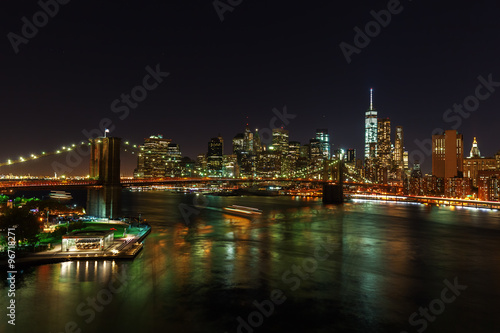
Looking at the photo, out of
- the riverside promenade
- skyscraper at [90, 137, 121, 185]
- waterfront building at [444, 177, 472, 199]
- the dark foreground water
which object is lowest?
the dark foreground water

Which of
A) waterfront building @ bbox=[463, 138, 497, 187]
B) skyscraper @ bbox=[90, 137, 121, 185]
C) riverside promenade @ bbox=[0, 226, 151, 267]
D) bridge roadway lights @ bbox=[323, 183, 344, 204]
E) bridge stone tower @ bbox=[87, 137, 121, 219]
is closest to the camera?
riverside promenade @ bbox=[0, 226, 151, 267]

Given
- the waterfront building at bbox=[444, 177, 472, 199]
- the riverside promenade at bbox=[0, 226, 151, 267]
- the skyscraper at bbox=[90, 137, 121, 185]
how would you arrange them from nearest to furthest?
the riverside promenade at bbox=[0, 226, 151, 267] → the skyscraper at bbox=[90, 137, 121, 185] → the waterfront building at bbox=[444, 177, 472, 199]

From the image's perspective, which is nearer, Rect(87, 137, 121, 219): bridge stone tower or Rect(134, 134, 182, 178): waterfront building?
Rect(87, 137, 121, 219): bridge stone tower

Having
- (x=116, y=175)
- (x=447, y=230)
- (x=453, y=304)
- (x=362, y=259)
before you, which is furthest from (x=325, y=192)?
(x=453, y=304)

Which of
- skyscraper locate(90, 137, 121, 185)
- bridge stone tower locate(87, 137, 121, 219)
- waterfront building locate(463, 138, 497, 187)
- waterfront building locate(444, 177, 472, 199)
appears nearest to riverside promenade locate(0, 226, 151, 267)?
bridge stone tower locate(87, 137, 121, 219)

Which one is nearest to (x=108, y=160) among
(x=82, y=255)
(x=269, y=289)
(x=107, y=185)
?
(x=107, y=185)

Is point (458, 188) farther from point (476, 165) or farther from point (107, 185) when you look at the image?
point (107, 185)

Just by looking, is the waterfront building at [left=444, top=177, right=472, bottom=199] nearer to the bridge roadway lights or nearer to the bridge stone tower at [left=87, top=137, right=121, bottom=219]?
the bridge roadway lights

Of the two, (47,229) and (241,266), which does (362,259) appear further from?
(47,229)
